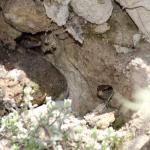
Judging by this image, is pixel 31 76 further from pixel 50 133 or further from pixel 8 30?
pixel 50 133

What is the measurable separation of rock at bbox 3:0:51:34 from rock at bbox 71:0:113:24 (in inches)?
7.5

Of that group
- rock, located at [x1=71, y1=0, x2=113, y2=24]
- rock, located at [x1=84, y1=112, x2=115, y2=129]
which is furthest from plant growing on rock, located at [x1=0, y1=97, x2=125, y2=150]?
rock, located at [x1=71, y1=0, x2=113, y2=24]

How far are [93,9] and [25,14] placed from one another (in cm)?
40

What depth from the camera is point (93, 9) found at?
2844mm

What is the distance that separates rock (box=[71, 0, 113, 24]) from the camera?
9.28ft

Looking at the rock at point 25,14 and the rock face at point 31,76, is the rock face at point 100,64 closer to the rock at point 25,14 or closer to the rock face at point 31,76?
the rock face at point 31,76

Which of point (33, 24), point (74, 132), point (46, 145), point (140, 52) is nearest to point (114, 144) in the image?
point (74, 132)

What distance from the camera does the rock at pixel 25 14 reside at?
9.07ft

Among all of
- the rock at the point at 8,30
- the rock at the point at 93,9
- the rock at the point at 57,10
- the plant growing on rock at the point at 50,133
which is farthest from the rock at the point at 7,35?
the plant growing on rock at the point at 50,133

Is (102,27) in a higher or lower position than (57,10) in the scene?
lower

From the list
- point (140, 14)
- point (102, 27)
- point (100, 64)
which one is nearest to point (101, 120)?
point (100, 64)

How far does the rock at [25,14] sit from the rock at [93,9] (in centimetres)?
19

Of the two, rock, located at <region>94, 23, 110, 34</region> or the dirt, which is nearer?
the dirt

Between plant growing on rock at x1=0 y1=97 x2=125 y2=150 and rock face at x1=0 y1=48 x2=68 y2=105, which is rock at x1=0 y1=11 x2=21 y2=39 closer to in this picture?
rock face at x1=0 y1=48 x2=68 y2=105
